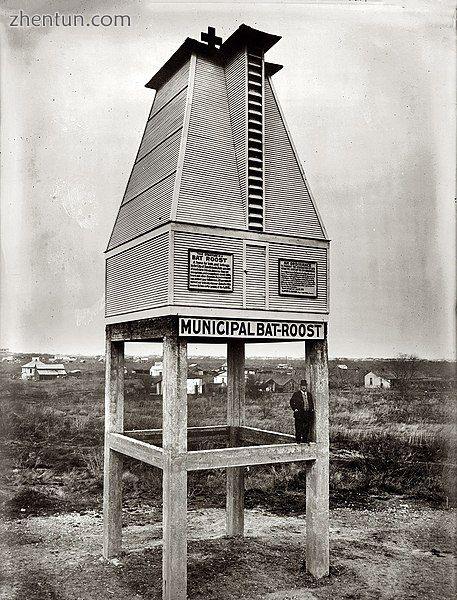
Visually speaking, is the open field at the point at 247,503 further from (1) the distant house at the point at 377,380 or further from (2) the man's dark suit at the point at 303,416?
(2) the man's dark suit at the point at 303,416

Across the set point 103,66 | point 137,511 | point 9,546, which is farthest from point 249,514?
point 103,66

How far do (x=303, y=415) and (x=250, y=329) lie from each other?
7.98 feet

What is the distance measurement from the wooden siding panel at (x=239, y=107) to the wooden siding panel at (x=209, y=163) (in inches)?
4.0

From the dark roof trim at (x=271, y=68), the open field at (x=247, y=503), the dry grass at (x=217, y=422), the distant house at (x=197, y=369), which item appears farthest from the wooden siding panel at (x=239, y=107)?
the distant house at (x=197, y=369)

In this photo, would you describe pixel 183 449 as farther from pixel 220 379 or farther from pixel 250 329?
pixel 220 379

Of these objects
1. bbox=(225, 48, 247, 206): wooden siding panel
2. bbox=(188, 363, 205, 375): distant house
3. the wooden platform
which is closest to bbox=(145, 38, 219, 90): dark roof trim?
bbox=(225, 48, 247, 206): wooden siding panel

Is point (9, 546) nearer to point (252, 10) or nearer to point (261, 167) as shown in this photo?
point (261, 167)

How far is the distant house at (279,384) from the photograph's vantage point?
26047mm

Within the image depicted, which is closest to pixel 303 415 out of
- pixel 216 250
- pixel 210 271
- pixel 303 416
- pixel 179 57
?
pixel 303 416

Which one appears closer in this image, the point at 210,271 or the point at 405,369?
the point at 210,271

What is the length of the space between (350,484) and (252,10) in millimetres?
17133

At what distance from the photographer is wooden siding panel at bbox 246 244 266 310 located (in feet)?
39.4

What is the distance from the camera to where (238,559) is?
14.2 metres

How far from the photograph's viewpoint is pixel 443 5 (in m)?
11.6
